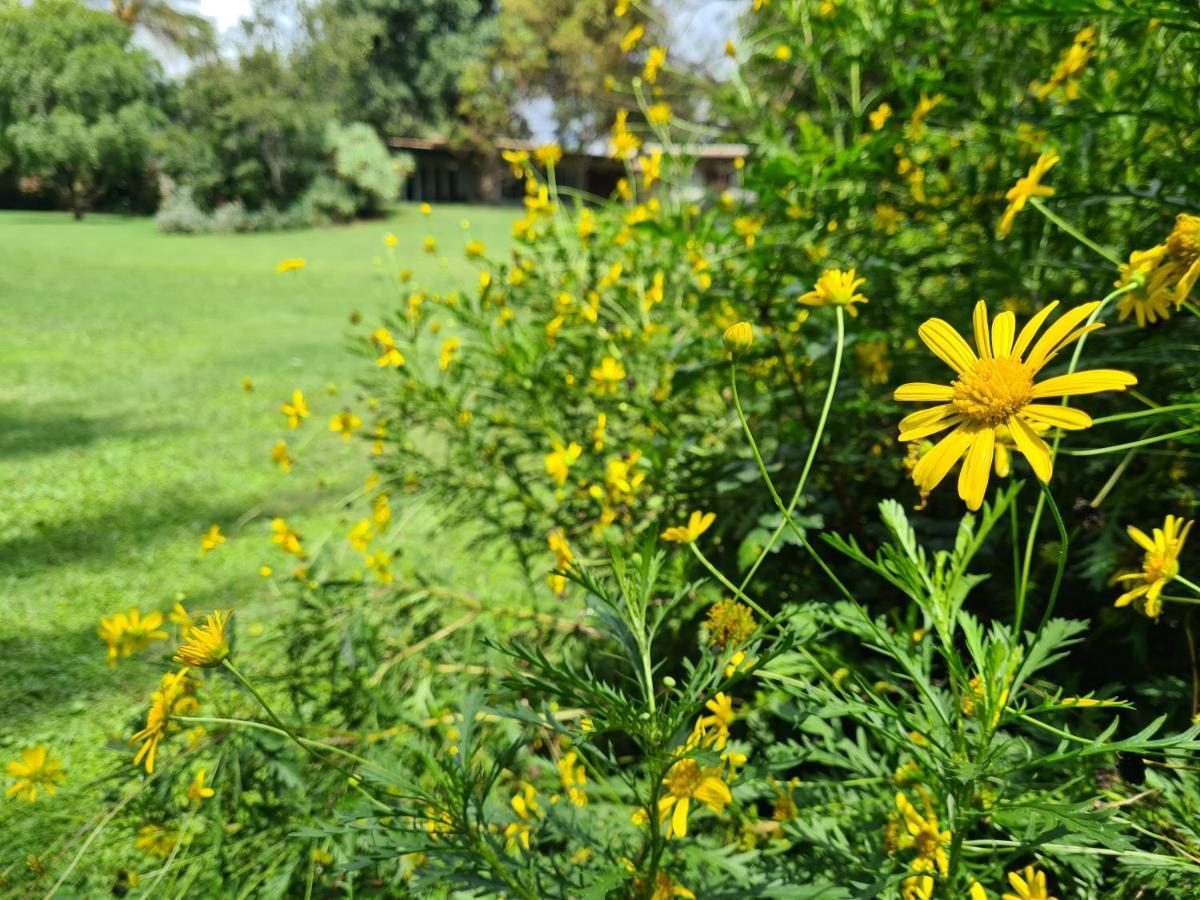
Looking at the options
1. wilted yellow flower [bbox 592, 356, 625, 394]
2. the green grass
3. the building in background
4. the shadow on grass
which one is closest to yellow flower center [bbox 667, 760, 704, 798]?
the green grass

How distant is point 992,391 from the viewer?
0.43 m

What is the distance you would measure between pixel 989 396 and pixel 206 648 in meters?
0.64

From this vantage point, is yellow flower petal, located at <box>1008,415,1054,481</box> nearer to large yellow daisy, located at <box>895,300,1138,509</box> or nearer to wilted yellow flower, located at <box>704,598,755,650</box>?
large yellow daisy, located at <box>895,300,1138,509</box>

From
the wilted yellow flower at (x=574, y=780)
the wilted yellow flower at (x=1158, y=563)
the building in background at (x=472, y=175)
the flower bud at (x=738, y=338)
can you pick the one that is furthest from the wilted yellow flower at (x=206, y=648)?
the building in background at (x=472, y=175)

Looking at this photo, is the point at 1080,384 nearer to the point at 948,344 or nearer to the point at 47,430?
the point at 948,344

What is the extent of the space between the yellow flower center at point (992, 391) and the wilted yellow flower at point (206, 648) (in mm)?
597

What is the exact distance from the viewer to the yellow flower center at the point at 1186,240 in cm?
55

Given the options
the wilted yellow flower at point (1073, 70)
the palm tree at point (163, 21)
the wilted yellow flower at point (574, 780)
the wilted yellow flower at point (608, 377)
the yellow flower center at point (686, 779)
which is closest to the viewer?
the yellow flower center at point (686, 779)

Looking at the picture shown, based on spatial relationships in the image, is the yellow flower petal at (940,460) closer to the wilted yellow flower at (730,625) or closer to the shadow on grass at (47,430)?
the wilted yellow flower at (730,625)

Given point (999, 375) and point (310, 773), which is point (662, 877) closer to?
point (999, 375)

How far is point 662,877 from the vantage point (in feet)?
2.13

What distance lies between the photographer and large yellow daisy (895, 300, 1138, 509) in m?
0.41

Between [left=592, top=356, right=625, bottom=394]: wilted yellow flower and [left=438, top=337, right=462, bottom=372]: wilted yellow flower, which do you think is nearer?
[left=592, top=356, right=625, bottom=394]: wilted yellow flower

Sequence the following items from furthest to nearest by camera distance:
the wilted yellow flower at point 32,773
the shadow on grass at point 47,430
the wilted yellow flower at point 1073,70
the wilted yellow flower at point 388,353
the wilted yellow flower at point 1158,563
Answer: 1. the shadow on grass at point 47,430
2. the wilted yellow flower at point 388,353
3. the wilted yellow flower at point 1073,70
4. the wilted yellow flower at point 32,773
5. the wilted yellow flower at point 1158,563
